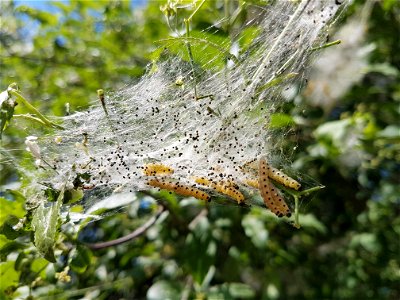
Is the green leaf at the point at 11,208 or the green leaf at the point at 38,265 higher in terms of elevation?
the green leaf at the point at 11,208

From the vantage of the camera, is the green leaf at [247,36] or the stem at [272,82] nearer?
the stem at [272,82]

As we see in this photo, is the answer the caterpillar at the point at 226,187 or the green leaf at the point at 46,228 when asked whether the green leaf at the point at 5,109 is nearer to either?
the green leaf at the point at 46,228

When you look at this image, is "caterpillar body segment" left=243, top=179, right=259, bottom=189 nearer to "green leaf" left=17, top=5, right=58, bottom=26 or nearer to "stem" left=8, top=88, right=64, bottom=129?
"stem" left=8, top=88, right=64, bottom=129

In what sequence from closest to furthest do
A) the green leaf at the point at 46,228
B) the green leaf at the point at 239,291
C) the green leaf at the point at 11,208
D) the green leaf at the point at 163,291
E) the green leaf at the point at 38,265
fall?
the green leaf at the point at 46,228 < the green leaf at the point at 11,208 < the green leaf at the point at 38,265 < the green leaf at the point at 163,291 < the green leaf at the point at 239,291

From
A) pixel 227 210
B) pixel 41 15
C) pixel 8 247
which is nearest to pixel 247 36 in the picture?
pixel 8 247

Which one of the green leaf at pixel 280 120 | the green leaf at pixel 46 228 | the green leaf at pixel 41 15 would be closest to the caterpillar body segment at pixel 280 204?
Answer: the green leaf at pixel 280 120

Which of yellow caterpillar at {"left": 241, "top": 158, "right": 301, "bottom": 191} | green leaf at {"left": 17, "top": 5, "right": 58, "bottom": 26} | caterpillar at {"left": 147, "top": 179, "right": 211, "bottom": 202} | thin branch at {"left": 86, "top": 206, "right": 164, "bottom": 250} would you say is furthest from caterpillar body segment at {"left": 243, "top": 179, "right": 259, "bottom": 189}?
green leaf at {"left": 17, "top": 5, "right": 58, "bottom": 26}

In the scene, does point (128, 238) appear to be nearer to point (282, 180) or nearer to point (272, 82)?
point (282, 180)
